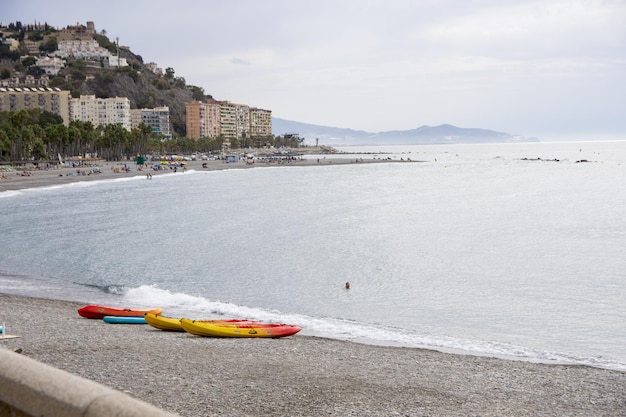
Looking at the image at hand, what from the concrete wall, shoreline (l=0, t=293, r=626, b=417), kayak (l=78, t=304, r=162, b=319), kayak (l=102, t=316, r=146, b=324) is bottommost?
kayak (l=102, t=316, r=146, b=324)

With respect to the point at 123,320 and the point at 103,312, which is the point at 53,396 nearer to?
the point at 123,320

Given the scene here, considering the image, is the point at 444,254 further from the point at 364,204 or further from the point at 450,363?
the point at 364,204

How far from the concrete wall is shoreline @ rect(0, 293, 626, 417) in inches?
273

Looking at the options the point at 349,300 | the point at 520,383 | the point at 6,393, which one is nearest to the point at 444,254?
the point at 349,300

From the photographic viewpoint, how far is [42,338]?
1511cm

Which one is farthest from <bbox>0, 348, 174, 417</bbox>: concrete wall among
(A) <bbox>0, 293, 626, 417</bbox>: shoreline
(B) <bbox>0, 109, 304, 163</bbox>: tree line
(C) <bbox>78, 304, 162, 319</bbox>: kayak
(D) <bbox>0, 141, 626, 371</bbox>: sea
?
(B) <bbox>0, 109, 304, 163</bbox>: tree line

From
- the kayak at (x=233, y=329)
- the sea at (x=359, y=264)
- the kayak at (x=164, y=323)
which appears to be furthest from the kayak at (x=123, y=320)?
the sea at (x=359, y=264)

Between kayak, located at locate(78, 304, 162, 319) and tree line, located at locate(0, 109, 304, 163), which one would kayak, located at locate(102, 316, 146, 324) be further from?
tree line, located at locate(0, 109, 304, 163)

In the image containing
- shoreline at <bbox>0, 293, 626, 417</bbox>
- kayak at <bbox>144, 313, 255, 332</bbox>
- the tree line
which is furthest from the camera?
the tree line

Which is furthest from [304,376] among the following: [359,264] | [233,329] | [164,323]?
[359,264]

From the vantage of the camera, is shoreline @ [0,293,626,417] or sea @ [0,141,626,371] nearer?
shoreline @ [0,293,626,417]

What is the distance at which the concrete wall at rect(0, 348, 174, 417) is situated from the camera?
247 cm

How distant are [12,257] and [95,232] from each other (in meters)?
11.2

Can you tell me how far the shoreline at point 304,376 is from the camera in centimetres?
1074
